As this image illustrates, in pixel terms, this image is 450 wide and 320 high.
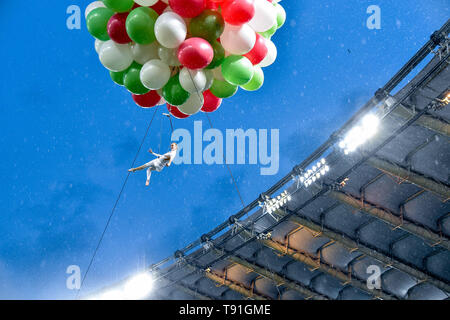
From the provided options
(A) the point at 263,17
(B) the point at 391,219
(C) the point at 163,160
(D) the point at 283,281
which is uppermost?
(B) the point at 391,219

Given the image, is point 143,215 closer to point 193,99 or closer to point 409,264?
point 409,264

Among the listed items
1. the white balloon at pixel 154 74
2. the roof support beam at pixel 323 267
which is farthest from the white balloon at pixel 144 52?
the roof support beam at pixel 323 267

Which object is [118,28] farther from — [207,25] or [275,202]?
[275,202]

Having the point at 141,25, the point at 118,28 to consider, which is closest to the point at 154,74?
the point at 141,25

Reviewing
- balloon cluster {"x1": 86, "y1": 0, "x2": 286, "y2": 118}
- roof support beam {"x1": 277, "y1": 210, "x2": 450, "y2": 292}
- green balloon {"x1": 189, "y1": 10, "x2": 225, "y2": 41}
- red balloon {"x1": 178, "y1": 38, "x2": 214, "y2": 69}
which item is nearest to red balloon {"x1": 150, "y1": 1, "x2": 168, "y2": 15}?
balloon cluster {"x1": 86, "y1": 0, "x2": 286, "y2": 118}

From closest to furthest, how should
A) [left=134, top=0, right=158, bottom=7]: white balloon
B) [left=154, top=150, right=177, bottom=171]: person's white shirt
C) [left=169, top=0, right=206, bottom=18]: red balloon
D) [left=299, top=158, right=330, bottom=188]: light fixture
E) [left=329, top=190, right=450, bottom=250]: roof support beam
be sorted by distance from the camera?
[left=169, top=0, right=206, bottom=18]: red balloon < [left=134, top=0, right=158, bottom=7]: white balloon < [left=154, top=150, right=177, bottom=171]: person's white shirt < [left=299, top=158, right=330, bottom=188]: light fixture < [left=329, top=190, right=450, bottom=250]: roof support beam

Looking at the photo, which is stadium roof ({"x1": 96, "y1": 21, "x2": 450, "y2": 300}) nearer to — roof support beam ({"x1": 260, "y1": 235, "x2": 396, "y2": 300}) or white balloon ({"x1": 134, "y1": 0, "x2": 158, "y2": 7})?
roof support beam ({"x1": 260, "y1": 235, "x2": 396, "y2": 300})
